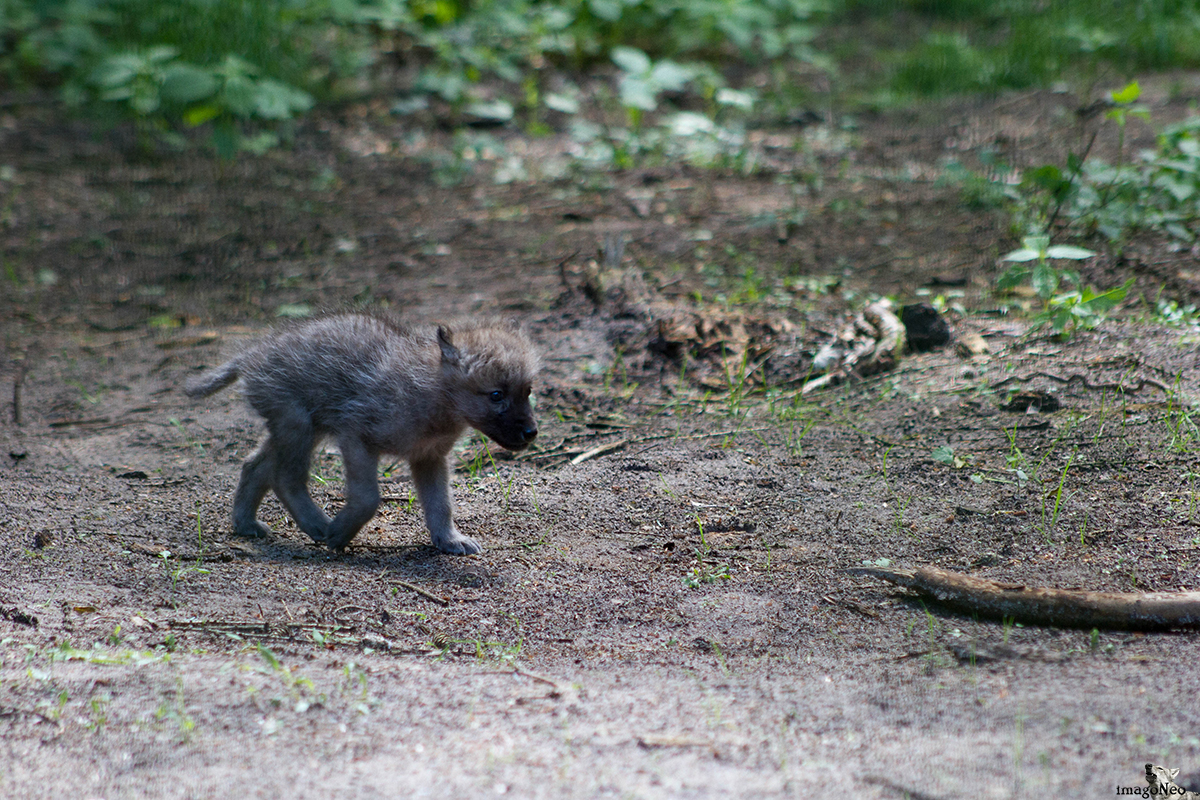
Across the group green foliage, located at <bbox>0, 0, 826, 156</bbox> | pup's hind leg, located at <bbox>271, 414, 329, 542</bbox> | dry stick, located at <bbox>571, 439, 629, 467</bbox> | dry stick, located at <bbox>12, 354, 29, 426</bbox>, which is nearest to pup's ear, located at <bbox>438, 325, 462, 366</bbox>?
pup's hind leg, located at <bbox>271, 414, 329, 542</bbox>

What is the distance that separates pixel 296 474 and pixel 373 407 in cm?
45

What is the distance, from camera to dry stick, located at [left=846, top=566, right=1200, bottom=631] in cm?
322

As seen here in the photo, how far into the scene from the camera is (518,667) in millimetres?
3219

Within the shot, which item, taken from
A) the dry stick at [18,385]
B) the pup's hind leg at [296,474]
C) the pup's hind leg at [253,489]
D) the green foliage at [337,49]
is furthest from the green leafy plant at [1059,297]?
the dry stick at [18,385]

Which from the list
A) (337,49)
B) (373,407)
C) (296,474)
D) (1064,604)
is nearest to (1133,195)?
(1064,604)

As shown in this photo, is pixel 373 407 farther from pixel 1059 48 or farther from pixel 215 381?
pixel 1059 48

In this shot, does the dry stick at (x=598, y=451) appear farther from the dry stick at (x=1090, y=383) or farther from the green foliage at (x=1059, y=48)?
the green foliage at (x=1059, y=48)

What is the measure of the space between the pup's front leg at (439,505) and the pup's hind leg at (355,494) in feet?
0.68

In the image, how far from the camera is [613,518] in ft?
14.7

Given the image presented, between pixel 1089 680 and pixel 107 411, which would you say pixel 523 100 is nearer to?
pixel 107 411

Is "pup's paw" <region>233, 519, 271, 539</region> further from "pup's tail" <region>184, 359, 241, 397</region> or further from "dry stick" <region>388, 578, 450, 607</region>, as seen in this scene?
"dry stick" <region>388, 578, 450, 607</region>

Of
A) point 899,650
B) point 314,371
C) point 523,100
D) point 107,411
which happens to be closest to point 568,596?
point 899,650

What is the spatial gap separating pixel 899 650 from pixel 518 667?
3.89ft

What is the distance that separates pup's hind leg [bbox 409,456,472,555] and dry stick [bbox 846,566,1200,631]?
1.79 metres
